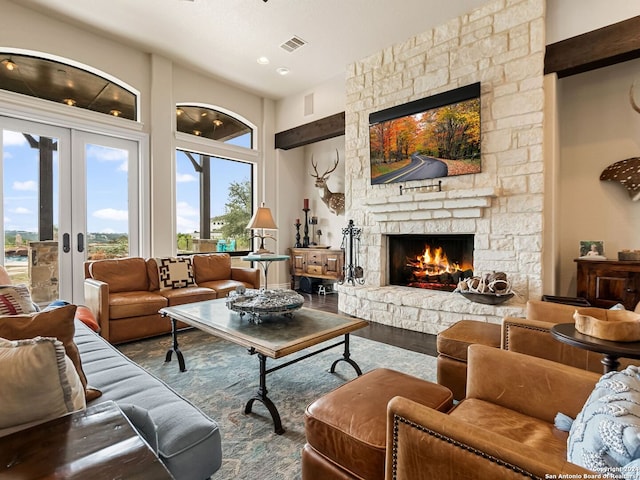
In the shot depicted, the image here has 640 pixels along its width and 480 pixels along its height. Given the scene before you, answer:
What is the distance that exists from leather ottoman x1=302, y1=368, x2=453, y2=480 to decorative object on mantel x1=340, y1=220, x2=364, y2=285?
3.09 m

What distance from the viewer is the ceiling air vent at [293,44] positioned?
416 cm

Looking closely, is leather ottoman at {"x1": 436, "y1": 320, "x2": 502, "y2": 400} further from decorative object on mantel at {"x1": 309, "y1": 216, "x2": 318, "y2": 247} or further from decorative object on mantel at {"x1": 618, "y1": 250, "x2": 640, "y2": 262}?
decorative object on mantel at {"x1": 309, "y1": 216, "x2": 318, "y2": 247}

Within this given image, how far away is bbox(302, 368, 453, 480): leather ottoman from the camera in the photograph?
1.09 metres

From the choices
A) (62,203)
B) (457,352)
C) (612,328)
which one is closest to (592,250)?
(457,352)

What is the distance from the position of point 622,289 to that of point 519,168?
1430 mm

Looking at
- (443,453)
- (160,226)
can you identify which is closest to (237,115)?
(160,226)

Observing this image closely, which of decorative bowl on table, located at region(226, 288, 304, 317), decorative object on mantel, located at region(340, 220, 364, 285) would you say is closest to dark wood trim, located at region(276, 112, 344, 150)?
decorative object on mantel, located at region(340, 220, 364, 285)

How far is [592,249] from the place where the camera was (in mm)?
3299

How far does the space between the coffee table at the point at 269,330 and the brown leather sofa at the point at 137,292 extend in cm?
77

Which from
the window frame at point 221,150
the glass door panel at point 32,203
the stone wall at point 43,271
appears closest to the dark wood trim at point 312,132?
the window frame at point 221,150

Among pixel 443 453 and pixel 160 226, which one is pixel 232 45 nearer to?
pixel 160 226

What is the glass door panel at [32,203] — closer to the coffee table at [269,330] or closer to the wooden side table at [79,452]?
the coffee table at [269,330]

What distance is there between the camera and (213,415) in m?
1.94

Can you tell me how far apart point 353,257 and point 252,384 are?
2705 mm
